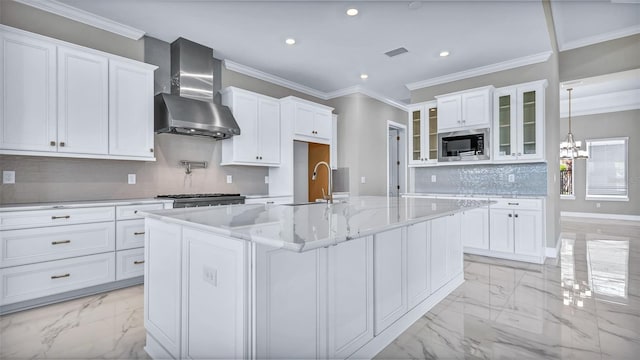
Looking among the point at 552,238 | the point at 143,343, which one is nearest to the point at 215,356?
the point at 143,343

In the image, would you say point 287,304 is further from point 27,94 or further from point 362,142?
point 362,142

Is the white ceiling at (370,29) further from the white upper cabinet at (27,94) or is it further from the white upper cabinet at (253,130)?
the white upper cabinet at (27,94)

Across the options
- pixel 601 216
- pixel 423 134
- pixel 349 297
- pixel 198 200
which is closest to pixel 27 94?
pixel 198 200

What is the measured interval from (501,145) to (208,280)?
4.33 m

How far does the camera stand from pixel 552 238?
13.6 feet

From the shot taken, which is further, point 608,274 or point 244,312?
point 608,274

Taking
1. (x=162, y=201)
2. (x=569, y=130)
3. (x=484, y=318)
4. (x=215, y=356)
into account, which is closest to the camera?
(x=215, y=356)

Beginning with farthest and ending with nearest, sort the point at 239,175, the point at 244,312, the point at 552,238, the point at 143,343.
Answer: the point at 239,175 → the point at 552,238 → the point at 143,343 → the point at 244,312

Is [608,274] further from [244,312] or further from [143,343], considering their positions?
[143,343]

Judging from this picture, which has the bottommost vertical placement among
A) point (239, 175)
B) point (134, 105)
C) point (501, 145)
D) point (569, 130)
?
point (239, 175)

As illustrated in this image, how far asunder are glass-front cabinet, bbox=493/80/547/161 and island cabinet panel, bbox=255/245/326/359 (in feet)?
12.7

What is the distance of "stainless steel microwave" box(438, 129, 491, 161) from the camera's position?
4445 millimetres

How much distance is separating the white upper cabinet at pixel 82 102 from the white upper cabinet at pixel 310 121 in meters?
2.32

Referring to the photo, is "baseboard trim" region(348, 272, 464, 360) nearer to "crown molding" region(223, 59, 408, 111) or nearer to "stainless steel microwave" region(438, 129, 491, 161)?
"stainless steel microwave" region(438, 129, 491, 161)
